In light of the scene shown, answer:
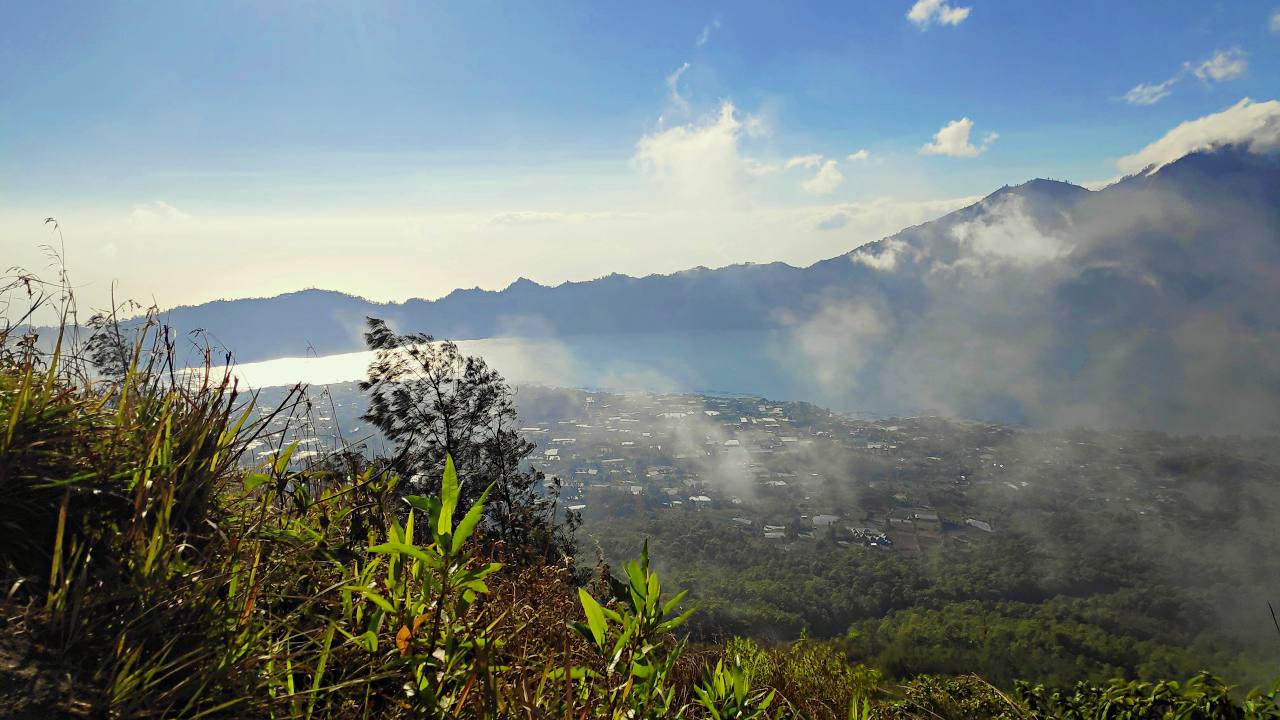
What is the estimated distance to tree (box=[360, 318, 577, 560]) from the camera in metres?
13.1

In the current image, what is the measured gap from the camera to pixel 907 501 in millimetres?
83562

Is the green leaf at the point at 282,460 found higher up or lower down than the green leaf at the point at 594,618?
higher up

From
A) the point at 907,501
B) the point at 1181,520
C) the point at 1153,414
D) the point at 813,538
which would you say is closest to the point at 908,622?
the point at 813,538

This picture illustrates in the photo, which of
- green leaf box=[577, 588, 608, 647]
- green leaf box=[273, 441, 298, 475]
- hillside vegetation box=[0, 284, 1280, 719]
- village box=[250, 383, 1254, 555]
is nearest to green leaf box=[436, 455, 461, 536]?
hillside vegetation box=[0, 284, 1280, 719]

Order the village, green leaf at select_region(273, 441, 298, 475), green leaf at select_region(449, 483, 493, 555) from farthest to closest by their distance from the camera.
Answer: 1. the village
2. green leaf at select_region(273, 441, 298, 475)
3. green leaf at select_region(449, 483, 493, 555)

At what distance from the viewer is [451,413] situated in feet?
46.9

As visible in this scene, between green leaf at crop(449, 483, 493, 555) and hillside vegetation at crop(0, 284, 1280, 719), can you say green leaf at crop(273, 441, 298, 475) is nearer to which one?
hillside vegetation at crop(0, 284, 1280, 719)

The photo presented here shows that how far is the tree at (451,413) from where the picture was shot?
13.1m

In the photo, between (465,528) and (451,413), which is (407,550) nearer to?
(465,528)

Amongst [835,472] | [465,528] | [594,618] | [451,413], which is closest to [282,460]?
[465,528]

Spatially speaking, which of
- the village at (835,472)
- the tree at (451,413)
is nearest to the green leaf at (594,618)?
the tree at (451,413)

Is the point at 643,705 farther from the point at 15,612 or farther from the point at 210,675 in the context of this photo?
the point at 15,612

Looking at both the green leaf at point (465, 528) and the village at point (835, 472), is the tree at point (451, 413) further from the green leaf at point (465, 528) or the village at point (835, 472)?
the village at point (835, 472)

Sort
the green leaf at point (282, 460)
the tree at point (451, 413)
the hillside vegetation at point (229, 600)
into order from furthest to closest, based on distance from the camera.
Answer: the tree at point (451, 413)
the green leaf at point (282, 460)
the hillside vegetation at point (229, 600)
